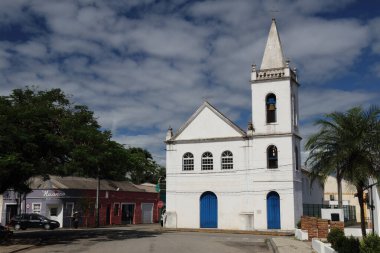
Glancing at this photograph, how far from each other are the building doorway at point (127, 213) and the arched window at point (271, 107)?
67.4 ft

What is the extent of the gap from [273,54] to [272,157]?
27.3 feet

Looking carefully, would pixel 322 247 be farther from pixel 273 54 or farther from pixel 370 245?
pixel 273 54

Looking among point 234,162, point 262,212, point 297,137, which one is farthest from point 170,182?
point 297,137

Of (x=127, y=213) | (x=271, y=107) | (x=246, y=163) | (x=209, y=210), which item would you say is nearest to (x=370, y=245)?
(x=246, y=163)

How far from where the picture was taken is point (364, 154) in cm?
1834

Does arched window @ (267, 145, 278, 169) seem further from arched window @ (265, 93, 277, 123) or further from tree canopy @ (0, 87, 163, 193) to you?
tree canopy @ (0, 87, 163, 193)

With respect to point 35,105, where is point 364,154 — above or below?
below

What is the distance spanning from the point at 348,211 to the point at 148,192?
22292 millimetres

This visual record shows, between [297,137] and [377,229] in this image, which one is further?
[297,137]

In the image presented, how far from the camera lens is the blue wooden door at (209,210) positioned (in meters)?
36.1

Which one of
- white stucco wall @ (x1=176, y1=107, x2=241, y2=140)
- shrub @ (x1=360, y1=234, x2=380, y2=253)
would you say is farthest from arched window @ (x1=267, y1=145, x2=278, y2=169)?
shrub @ (x1=360, y1=234, x2=380, y2=253)

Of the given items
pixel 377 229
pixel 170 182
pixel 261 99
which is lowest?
pixel 377 229

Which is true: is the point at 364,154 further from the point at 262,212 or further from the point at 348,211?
the point at 348,211

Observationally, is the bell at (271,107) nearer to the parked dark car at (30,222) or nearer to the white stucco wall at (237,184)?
the white stucco wall at (237,184)
